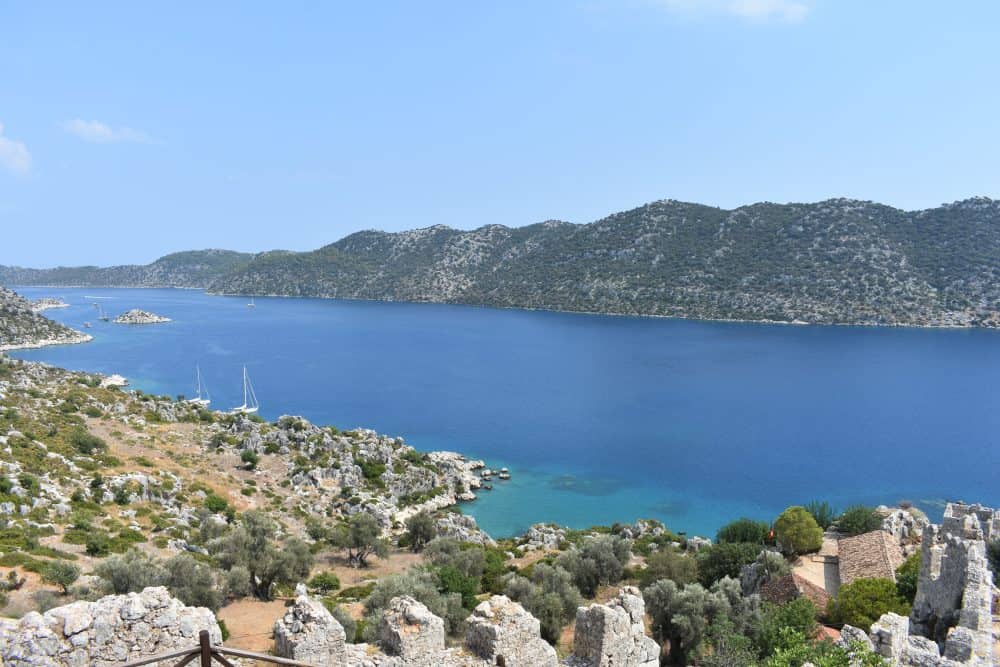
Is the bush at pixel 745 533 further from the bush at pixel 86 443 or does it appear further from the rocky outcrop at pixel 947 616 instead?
the bush at pixel 86 443

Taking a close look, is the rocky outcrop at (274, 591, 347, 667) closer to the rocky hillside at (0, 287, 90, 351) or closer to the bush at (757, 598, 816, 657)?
the bush at (757, 598, 816, 657)

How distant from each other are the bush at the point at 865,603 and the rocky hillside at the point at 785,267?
4961 inches

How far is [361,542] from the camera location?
77.8 feet

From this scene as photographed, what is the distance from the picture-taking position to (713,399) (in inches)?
2756

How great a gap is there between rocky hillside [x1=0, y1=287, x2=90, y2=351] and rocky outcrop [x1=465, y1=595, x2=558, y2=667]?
4063 inches

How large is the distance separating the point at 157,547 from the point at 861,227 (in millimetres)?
165952

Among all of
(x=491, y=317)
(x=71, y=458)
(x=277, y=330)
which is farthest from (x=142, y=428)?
(x=491, y=317)

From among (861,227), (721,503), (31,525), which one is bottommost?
(721,503)

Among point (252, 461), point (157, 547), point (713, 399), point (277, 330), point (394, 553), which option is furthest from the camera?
point (277, 330)

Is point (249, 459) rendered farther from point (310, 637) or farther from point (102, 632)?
point (102, 632)

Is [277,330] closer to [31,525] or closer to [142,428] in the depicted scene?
[142,428]

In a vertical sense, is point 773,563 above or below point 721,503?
above

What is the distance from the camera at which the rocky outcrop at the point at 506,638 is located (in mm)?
9062

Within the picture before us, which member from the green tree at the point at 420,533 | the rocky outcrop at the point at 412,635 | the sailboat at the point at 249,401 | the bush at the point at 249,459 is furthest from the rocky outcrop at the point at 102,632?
the sailboat at the point at 249,401
